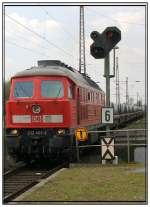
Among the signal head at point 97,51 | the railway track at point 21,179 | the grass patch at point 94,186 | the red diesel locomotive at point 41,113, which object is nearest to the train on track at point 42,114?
the red diesel locomotive at point 41,113

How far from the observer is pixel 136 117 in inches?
2297

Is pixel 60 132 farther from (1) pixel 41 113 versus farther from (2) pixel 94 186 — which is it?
(2) pixel 94 186

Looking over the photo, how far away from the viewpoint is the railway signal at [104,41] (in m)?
12.9

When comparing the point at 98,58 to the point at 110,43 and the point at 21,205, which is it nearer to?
the point at 110,43

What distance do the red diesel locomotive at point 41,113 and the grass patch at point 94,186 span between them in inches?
98.5

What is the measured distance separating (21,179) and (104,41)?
4108mm

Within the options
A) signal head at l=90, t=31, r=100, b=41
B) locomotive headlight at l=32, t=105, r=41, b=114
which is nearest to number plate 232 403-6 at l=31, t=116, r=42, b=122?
locomotive headlight at l=32, t=105, r=41, b=114

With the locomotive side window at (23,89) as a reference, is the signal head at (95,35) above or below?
above

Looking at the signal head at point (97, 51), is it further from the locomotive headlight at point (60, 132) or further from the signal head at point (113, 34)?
the locomotive headlight at point (60, 132)

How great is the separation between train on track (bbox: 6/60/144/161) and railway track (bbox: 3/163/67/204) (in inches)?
24.9

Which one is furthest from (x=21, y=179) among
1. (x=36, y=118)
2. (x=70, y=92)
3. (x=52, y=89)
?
(x=70, y=92)

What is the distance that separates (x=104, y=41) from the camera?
13.0m

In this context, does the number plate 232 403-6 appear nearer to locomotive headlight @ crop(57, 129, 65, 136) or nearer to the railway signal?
locomotive headlight @ crop(57, 129, 65, 136)

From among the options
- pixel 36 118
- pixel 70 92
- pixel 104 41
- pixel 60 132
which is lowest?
pixel 60 132
